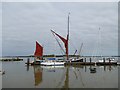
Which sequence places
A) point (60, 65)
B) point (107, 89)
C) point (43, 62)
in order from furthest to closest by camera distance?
point (43, 62) → point (60, 65) → point (107, 89)

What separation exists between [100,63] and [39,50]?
18.0 metres

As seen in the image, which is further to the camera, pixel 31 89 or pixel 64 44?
pixel 64 44

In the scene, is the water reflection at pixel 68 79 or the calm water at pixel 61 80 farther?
the water reflection at pixel 68 79

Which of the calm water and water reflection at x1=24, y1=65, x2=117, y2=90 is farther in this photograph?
water reflection at x1=24, y1=65, x2=117, y2=90

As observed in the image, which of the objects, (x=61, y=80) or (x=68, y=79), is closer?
(x=61, y=80)

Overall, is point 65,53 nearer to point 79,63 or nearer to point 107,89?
point 79,63

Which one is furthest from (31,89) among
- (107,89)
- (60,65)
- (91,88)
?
(60,65)

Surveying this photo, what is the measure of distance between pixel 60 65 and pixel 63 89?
1472 inches

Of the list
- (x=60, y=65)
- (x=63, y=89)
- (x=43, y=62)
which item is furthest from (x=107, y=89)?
(x=43, y=62)

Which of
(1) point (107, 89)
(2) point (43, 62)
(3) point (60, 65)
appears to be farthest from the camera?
(2) point (43, 62)

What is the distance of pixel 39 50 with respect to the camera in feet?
229

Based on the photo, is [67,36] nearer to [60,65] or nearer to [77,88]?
[60,65]

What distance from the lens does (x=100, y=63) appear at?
64.4 meters

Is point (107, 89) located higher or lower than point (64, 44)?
lower
